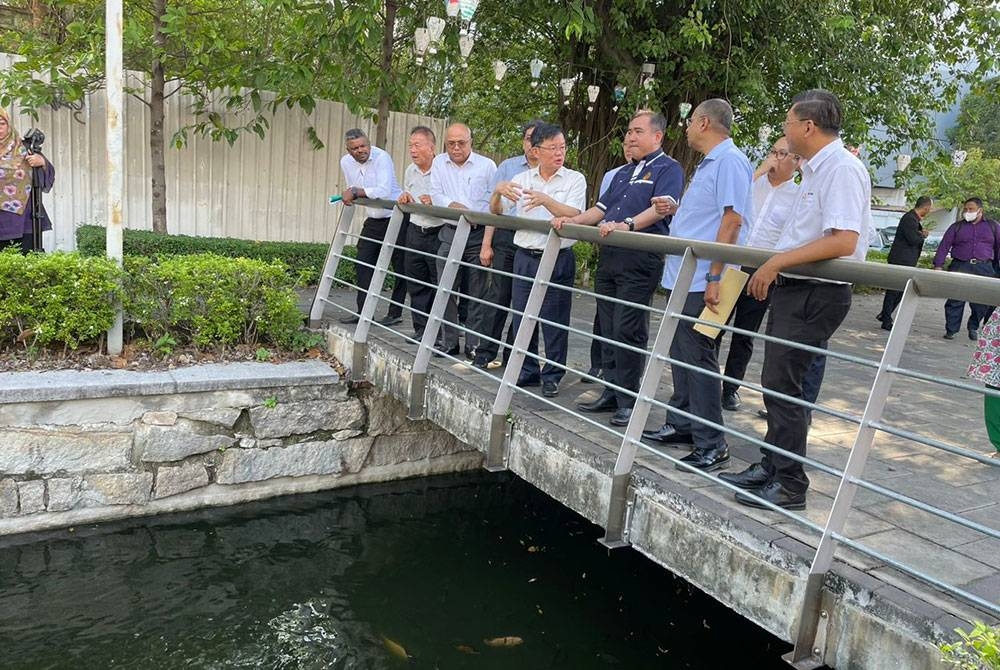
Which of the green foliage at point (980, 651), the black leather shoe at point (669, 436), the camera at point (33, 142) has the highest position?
the camera at point (33, 142)

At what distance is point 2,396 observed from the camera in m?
4.49

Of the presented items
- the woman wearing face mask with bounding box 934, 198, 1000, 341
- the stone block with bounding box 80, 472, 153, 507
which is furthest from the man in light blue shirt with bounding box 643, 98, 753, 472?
the woman wearing face mask with bounding box 934, 198, 1000, 341

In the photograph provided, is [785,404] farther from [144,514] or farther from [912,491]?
[144,514]

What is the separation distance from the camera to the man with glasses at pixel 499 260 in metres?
5.10

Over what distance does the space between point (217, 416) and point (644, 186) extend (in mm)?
3090

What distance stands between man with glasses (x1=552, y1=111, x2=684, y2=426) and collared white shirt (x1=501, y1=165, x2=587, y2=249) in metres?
0.23

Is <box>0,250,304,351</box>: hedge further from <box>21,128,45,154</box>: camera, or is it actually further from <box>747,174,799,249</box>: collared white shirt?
<box>747,174,799,249</box>: collared white shirt

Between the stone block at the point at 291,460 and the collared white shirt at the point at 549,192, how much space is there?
2.08 m

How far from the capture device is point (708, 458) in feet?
11.5

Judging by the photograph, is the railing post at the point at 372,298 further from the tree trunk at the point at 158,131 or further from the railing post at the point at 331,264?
the tree trunk at the point at 158,131

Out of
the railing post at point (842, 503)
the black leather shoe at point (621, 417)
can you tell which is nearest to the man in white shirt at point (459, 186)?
the black leather shoe at point (621, 417)

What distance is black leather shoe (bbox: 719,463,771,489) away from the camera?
127 inches

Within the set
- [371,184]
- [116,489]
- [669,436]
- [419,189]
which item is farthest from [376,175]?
[669,436]

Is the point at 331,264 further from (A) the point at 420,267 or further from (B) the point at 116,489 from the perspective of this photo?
(B) the point at 116,489
